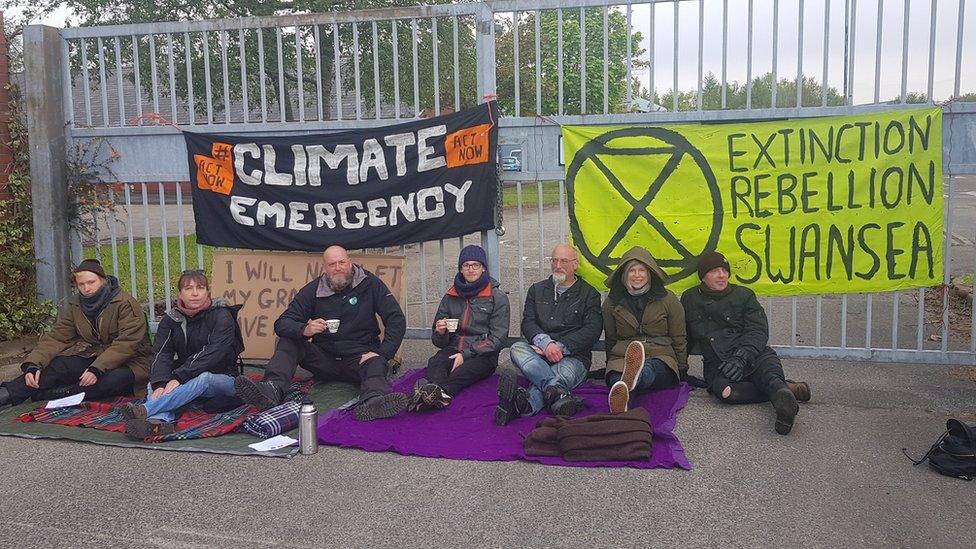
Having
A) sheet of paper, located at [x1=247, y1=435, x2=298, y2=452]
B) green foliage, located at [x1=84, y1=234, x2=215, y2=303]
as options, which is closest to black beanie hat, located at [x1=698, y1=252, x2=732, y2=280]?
sheet of paper, located at [x1=247, y1=435, x2=298, y2=452]

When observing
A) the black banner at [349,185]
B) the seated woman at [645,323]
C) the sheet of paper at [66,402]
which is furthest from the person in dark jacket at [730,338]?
the sheet of paper at [66,402]

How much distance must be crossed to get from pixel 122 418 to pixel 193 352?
2.21ft

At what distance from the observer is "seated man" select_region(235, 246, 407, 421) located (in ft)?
20.9

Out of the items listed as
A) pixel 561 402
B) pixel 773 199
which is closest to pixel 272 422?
pixel 561 402

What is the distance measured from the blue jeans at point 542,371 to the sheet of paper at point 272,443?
169cm

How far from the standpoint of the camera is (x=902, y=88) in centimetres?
620

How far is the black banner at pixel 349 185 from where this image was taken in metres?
7.00

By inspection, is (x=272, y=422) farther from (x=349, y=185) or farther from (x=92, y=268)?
(x=349, y=185)

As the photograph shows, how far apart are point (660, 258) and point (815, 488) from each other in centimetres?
262

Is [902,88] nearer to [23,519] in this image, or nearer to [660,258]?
[660,258]

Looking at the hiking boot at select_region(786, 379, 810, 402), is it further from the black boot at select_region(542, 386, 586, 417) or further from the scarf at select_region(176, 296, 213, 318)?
the scarf at select_region(176, 296, 213, 318)

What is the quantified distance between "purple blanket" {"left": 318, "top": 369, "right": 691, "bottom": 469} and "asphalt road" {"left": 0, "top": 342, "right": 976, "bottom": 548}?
9 cm

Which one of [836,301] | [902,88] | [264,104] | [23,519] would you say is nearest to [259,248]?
[264,104]

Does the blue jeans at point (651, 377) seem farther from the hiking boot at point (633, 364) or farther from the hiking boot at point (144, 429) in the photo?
the hiking boot at point (144, 429)
